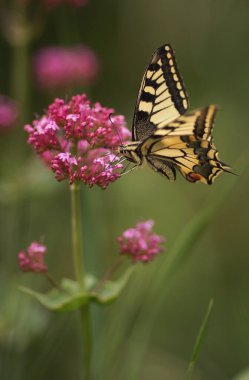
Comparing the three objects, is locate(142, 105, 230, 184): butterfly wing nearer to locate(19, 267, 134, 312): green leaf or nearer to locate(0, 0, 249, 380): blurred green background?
locate(0, 0, 249, 380): blurred green background

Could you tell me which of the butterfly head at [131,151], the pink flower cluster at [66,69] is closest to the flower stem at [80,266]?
the butterfly head at [131,151]

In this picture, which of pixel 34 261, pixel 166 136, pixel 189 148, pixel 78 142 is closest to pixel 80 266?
pixel 34 261

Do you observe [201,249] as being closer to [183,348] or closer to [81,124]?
[183,348]

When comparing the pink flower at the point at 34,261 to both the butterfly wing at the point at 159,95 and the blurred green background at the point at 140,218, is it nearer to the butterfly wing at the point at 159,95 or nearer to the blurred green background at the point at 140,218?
the blurred green background at the point at 140,218

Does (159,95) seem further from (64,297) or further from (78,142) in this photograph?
(64,297)

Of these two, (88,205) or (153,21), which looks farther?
(153,21)

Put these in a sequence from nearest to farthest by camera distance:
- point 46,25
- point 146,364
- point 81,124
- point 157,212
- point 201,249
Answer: point 81,124 → point 146,364 → point 201,249 → point 157,212 → point 46,25

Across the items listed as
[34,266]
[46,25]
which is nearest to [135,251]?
[34,266]

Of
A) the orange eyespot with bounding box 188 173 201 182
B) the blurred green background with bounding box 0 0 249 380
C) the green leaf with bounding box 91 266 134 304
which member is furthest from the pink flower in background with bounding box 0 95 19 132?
the green leaf with bounding box 91 266 134 304
